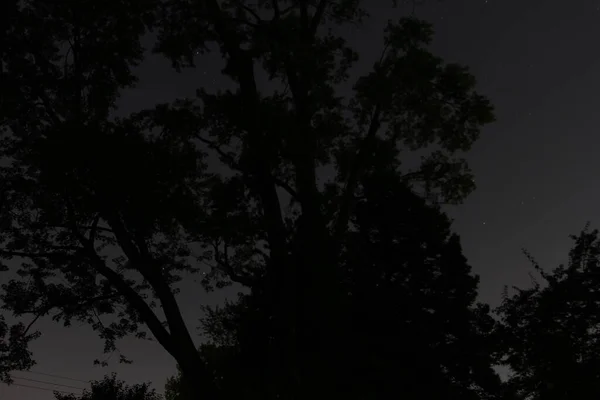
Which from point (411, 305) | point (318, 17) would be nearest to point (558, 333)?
point (411, 305)

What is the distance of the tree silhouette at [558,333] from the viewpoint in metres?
14.8

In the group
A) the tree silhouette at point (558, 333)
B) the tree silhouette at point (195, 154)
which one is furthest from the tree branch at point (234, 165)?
the tree silhouette at point (558, 333)

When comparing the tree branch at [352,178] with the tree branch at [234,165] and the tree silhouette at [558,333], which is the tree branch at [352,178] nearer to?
the tree branch at [234,165]

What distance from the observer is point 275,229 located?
12.5 m

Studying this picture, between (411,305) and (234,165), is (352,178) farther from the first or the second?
(411,305)

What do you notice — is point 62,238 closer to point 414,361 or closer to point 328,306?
point 328,306

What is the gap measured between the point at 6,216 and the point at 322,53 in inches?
363

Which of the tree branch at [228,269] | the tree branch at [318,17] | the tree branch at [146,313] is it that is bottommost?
the tree branch at [146,313]

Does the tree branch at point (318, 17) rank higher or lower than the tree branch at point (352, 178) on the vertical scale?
higher

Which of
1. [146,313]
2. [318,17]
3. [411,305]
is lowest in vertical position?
[146,313]

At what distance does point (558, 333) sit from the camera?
52.5ft

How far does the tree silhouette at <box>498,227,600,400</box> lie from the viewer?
1480cm

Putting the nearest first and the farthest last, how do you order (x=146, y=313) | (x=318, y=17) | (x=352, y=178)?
1. (x=146, y=313)
2. (x=352, y=178)
3. (x=318, y=17)

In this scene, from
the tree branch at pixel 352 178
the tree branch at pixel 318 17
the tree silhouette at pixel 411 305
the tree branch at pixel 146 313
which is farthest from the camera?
the tree silhouette at pixel 411 305
